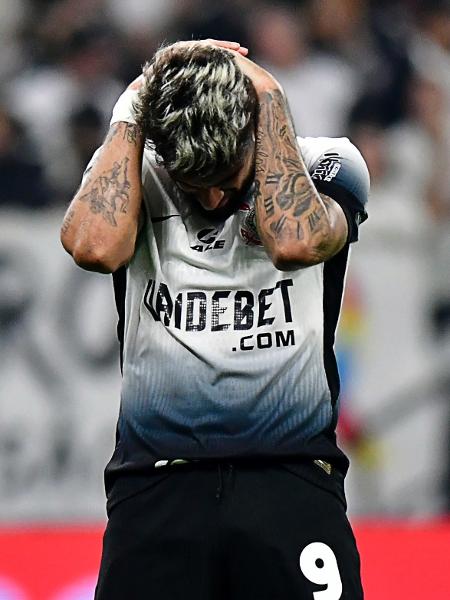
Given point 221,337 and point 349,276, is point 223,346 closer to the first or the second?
point 221,337

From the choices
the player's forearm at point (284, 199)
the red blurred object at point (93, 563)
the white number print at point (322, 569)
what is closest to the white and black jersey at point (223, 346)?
the player's forearm at point (284, 199)

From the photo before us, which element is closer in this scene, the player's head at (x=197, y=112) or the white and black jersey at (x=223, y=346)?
the player's head at (x=197, y=112)

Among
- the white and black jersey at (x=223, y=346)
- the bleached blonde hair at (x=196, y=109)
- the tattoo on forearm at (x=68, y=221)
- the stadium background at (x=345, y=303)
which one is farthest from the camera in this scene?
the stadium background at (x=345, y=303)

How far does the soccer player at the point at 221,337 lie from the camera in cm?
310

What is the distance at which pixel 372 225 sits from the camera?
769 cm

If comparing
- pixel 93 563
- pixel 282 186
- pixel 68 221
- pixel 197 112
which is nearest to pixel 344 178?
pixel 282 186

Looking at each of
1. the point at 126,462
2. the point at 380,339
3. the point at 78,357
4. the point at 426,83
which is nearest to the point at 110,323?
the point at 78,357

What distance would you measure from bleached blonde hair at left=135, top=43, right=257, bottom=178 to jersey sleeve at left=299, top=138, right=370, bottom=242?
0.28m

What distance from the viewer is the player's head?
10.1 ft

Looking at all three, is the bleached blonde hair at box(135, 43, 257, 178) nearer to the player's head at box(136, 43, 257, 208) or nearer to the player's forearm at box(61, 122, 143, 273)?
the player's head at box(136, 43, 257, 208)

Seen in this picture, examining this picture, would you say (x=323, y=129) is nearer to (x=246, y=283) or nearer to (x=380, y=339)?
(x=380, y=339)

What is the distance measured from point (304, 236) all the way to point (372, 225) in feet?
15.1

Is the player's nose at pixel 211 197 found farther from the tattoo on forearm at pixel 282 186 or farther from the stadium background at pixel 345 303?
the stadium background at pixel 345 303

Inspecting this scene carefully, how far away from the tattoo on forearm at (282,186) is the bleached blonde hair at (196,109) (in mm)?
62
